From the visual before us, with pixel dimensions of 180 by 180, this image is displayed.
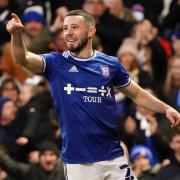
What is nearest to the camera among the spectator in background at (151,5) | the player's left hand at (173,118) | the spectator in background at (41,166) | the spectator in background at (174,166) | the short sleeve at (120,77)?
the player's left hand at (173,118)

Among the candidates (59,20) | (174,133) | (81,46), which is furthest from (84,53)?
(59,20)

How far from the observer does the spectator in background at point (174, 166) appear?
10352mm

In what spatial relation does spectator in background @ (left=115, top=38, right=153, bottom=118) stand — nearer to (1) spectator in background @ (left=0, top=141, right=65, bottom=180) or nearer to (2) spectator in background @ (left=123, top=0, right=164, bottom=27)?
(1) spectator in background @ (left=0, top=141, right=65, bottom=180)

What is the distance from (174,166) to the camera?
10461 millimetres

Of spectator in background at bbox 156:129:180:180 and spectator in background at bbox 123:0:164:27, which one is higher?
spectator in background at bbox 156:129:180:180

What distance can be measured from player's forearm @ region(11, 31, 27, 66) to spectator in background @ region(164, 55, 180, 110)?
4.90m

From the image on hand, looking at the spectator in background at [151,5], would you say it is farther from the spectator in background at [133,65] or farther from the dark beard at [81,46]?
the dark beard at [81,46]

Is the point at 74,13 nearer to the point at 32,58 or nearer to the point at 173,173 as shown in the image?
the point at 32,58

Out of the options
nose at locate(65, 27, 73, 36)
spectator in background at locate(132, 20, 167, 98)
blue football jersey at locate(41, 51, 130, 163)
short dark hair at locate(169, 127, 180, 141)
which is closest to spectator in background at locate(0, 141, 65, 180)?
short dark hair at locate(169, 127, 180, 141)

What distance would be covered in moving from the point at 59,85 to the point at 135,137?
412cm

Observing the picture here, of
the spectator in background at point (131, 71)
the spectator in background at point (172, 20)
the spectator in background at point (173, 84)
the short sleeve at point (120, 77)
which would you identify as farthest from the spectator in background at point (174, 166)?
the spectator in background at point (172, 20)

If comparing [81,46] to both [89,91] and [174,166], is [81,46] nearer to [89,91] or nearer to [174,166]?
[89,91]

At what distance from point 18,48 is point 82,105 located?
741 mm

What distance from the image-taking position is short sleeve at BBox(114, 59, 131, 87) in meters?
7.78
